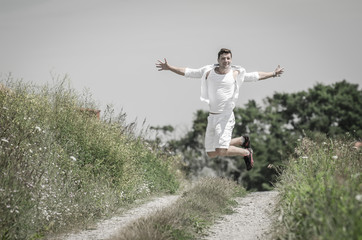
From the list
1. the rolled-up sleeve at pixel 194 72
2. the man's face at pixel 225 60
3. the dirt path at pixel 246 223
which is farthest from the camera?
the rolled-up sleeve at pixel 194 72

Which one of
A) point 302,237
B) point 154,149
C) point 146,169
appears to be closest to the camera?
point 302,237

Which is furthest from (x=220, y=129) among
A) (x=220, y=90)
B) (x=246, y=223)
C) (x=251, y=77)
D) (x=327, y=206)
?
(x=327, y=206)

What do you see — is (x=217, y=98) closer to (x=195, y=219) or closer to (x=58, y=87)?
(x=195, y=219)

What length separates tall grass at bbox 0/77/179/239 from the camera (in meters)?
5.34

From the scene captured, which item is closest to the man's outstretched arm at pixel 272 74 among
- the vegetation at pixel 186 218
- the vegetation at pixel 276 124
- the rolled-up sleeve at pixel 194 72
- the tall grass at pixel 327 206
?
the rolled-up sleeve at pixel 194 72

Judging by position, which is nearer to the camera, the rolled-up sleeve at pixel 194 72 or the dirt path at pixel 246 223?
the dirt path at pixel 246 223

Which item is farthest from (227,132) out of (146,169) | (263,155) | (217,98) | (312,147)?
(263,155)

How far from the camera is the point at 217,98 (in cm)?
757

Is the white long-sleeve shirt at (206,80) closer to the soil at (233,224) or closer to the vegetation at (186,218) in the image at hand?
the vegetation at (186,218)

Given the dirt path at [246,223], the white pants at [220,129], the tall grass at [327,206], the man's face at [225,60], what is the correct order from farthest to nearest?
the white pants at [220,129] → the man's face at [225,60] → the dirt path at [246,223] → the tall grass at [327,206]

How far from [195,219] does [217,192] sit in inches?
83.4

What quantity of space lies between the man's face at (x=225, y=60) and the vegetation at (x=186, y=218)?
7.32ft

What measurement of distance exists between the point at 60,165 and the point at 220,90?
296cm

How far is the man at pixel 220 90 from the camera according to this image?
7.57m
